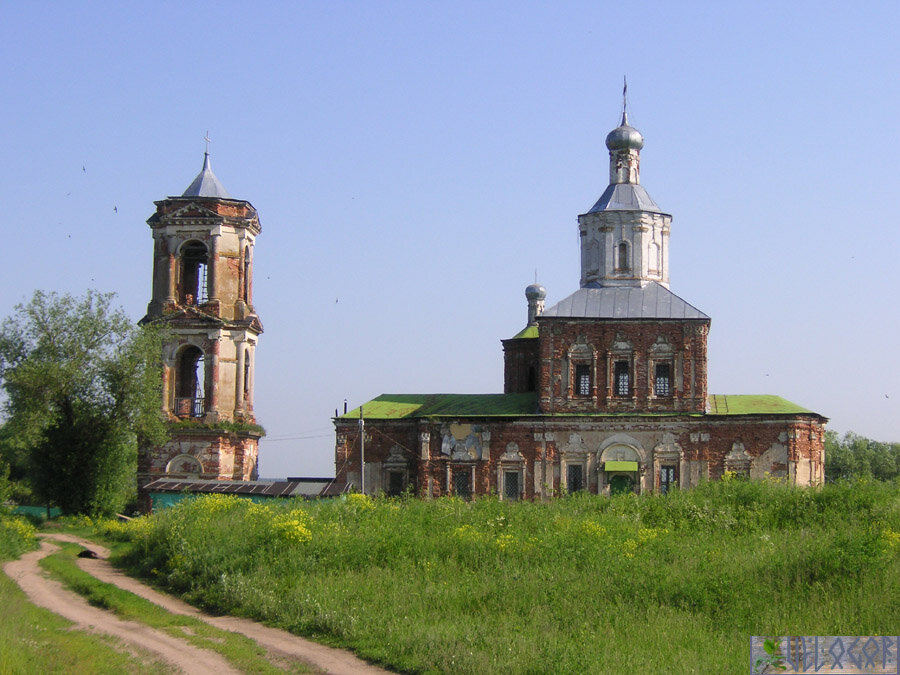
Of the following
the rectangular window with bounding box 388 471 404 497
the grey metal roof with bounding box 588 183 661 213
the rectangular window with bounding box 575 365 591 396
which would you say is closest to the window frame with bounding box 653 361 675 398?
the rectangular window with bounding box 575 365 591 396

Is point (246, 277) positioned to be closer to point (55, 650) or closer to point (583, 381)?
point (583, 381)

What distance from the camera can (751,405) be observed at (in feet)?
112

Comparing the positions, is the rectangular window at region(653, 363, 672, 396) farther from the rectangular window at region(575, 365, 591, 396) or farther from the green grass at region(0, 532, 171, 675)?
the green grass at region(0, 532, 171, 675)

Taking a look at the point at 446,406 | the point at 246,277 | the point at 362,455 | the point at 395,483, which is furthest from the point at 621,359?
the point at 246,277

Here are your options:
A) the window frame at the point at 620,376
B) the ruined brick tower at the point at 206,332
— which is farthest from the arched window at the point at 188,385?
the window frame at the point at 620,376

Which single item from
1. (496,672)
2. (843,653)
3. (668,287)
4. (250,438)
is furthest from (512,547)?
(668,287)

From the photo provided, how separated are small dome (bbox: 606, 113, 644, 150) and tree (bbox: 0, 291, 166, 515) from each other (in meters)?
16.0

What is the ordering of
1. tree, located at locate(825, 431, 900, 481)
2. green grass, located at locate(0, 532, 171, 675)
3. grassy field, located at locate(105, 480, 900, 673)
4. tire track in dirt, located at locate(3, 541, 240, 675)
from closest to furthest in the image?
green grass, located at locate(0, 532, 171, 675)
grassy field, located at locate(105, 480, 900, 673)
tire track in dirt, located at locate(3, 541, 240, 675)
tree, located at locate(825, 431, 900, 481)

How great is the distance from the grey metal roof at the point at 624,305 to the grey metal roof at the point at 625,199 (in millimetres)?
2755

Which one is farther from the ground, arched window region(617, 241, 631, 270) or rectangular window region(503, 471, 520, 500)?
arched window region(617, 241, 631, 270)

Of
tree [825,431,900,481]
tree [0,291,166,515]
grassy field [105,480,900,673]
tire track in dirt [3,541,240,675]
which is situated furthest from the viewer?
tree [825,431,900,481]

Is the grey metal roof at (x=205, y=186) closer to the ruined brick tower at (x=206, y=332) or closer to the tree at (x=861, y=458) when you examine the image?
the ruined brick tower at (x=206, y=332)

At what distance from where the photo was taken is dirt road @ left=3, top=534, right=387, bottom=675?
14.3m

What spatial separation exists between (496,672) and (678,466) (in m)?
21.1
